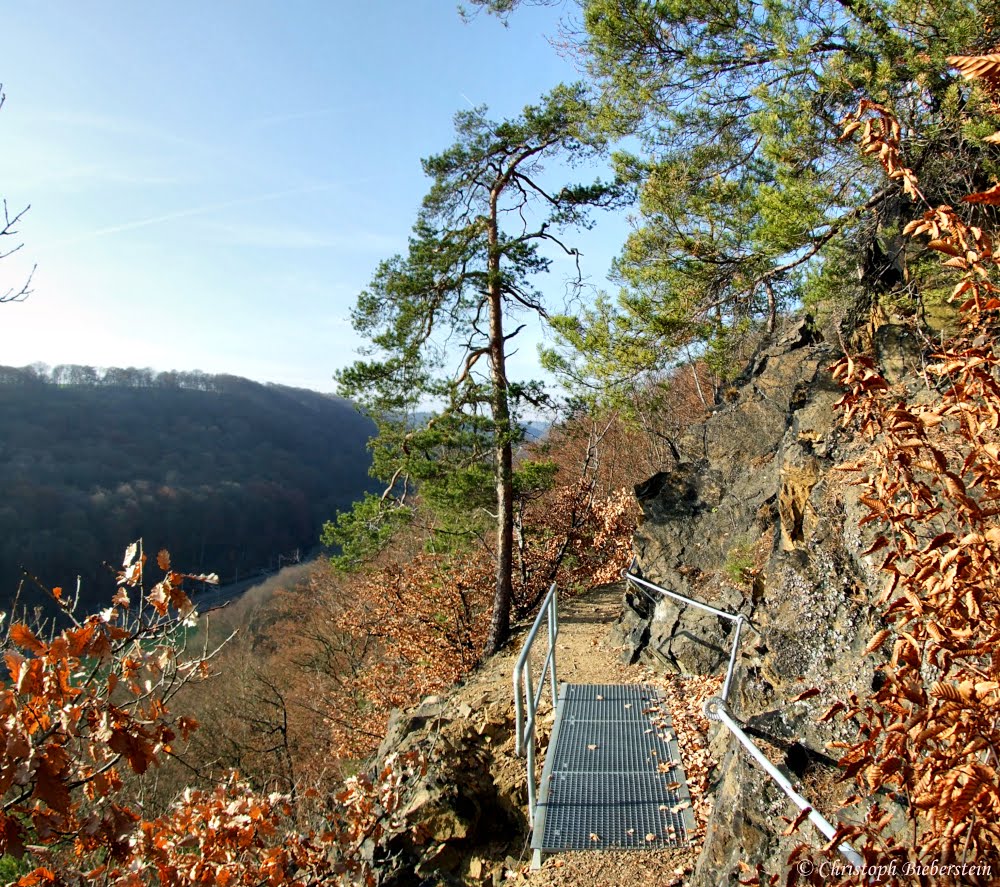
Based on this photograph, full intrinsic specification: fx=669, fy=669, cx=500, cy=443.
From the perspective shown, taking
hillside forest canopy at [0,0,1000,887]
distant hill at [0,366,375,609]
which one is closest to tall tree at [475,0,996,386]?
hillside forest canopy at [0,0,1000,887]

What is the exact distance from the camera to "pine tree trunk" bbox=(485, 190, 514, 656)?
11727 mm

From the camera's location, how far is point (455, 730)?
283 inches

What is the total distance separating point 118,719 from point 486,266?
1046 cm

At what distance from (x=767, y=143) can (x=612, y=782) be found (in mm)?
5783

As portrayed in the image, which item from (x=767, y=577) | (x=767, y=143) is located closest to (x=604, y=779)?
(x=767, y=577)

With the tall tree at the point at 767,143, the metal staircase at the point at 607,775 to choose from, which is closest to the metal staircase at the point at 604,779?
the metal staircase at the point at 607,775

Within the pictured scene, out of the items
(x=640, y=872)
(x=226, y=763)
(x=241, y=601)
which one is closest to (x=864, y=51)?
→ (x=640, y=872)

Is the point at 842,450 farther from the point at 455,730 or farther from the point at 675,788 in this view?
the point at 455,730

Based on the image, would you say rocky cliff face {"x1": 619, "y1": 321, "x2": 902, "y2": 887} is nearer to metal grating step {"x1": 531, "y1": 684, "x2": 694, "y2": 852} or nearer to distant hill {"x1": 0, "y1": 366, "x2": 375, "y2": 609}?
metal grating step {"x1": 531, "y1": 684, "x2": 694, "y2": 852}

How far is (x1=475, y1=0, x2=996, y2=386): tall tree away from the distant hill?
33078 millimetres

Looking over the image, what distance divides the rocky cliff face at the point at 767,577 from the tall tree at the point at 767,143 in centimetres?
141

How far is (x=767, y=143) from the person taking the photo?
250 inches

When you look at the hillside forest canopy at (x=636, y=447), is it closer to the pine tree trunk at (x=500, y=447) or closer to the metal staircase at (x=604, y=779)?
the pine tree trunk at (x=500, y=447)

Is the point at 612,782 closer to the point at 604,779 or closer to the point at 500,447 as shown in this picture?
the point at 604,779
